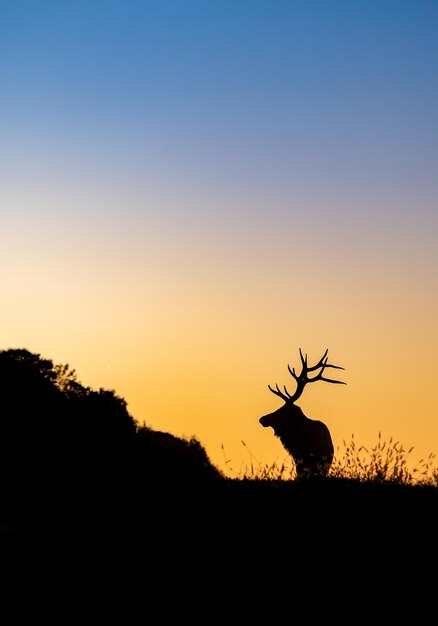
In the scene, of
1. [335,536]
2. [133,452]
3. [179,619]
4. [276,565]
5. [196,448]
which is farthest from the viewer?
[196,448]

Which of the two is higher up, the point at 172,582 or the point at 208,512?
the point at 208,512

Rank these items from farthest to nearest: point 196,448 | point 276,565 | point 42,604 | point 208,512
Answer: point 196,448
point 208,512
point 276,565
point 42,604

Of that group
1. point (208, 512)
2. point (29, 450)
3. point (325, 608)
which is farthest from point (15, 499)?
point (325, 608)

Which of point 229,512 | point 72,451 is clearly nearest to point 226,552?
point 229,512

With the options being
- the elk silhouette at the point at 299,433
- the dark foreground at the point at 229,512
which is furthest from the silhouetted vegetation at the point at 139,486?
→ the elk silhouette at the point at 299,433

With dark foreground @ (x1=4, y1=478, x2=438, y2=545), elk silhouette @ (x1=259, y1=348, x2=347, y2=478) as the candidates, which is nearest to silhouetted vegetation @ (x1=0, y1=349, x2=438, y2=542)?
dark foreground @ (x1=4, y1=478, x2=438, y2=545)

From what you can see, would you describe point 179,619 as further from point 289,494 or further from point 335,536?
point 289,494

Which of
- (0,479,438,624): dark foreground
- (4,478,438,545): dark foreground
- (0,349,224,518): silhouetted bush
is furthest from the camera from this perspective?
Answer: (0,349,224,518): silhouetted bush

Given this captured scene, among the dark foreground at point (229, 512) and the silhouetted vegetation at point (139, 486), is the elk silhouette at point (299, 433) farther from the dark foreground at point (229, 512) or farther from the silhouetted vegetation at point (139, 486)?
the dark foreground at point (229, 512)

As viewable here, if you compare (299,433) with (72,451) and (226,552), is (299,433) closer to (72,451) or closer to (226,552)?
(72,451)

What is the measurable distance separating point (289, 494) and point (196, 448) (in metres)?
6.39

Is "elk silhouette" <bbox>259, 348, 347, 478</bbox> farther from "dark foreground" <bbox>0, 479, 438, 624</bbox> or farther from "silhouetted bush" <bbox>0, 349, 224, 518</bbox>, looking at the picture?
"dark foreground" <bbox>0, 479, 438, 624</bbox>

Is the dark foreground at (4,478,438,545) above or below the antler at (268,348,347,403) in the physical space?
below

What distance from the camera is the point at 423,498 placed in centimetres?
1041
